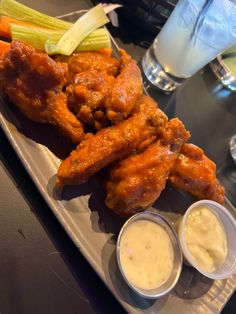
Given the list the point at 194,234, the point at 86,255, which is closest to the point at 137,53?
the point at 194,234

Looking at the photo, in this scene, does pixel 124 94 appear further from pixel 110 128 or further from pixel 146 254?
pixel 146 254

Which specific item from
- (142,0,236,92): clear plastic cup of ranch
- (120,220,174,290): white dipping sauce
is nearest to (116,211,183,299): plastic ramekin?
(120,220,174,290): white dipping sauce

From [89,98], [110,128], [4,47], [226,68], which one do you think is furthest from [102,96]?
[226,68]

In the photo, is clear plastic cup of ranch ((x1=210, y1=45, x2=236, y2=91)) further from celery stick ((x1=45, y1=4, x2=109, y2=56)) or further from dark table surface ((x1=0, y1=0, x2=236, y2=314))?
dark table surface ((x1=0, y1=0, x2=236, y2=314))

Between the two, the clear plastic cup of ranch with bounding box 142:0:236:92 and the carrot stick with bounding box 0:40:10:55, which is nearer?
the carrot stick with bounding box 0:40:10:55

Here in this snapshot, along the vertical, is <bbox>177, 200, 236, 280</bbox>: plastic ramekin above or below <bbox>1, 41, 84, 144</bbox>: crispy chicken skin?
below
